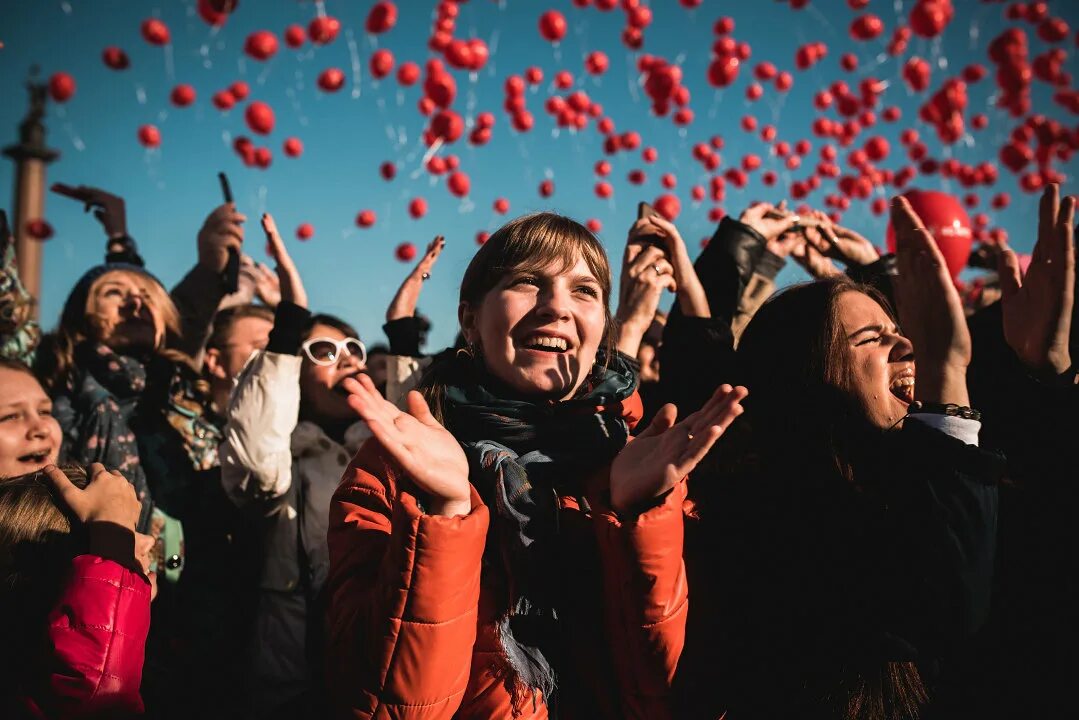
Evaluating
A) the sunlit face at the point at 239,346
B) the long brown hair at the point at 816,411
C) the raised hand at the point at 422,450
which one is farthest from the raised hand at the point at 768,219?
the sunlit face at the point at 239,346

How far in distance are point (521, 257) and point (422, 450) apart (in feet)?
2.02

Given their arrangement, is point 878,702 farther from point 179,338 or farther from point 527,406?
point 179,338

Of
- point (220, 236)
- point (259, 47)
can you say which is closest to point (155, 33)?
point (259, 47)

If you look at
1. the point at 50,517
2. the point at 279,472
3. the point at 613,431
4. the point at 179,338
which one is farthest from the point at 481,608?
the point at 179,338

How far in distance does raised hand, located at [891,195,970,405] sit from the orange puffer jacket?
2.34 ft

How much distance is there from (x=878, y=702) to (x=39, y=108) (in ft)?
118

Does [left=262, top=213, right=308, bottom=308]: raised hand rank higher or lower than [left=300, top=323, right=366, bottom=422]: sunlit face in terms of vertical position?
higher

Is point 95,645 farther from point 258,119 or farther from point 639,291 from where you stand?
point 258,119

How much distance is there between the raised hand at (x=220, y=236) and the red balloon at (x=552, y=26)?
259 inches

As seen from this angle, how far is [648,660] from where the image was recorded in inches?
49.1

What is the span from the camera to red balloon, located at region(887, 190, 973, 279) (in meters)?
4.03

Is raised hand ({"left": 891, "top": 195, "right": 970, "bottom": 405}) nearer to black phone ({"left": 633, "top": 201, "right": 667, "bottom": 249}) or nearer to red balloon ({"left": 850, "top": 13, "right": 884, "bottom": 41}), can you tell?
black phone ({"left": 633, "top": 201, "right": 667, "bottom": 249})

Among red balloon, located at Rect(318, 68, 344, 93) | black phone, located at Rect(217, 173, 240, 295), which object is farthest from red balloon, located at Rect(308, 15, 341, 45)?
black phone, located at Rect(217, 173, 240, 295)

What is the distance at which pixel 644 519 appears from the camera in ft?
3.92
